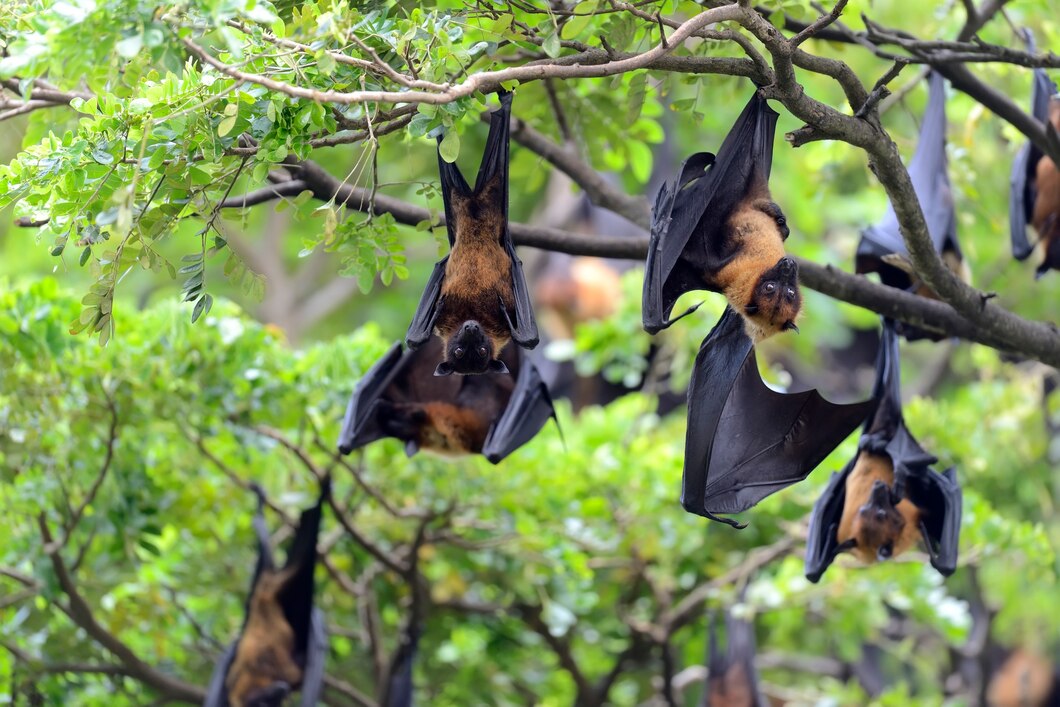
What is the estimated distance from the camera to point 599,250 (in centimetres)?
476

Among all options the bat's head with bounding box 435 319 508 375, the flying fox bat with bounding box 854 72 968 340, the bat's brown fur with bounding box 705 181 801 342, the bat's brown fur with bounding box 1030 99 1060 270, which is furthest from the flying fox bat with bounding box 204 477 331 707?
the bat's brown fur with bounding box 1030 99 1060 270

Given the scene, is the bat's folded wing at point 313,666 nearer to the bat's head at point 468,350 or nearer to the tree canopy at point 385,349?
the tree canopy at point 385,349

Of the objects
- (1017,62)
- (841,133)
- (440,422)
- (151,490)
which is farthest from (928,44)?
(151,490)

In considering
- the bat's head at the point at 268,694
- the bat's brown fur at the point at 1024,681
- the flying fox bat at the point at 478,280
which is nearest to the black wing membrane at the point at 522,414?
the flying fox bat at the point at 478,280

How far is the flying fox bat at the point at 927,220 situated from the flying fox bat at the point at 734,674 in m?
2.36

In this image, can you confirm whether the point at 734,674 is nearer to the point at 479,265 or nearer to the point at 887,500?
the point at 887,500

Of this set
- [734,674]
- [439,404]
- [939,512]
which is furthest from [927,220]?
[734,674]

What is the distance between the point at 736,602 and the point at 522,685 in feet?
5.06

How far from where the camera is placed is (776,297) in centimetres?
416

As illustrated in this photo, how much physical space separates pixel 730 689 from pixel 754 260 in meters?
3.68

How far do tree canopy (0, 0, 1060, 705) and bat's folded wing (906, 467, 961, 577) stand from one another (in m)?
0.68

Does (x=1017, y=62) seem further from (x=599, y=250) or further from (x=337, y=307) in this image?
(x=337, y=307)

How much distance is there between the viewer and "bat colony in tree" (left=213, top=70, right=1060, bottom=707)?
4.12 metres

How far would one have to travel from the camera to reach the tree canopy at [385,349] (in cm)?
335
